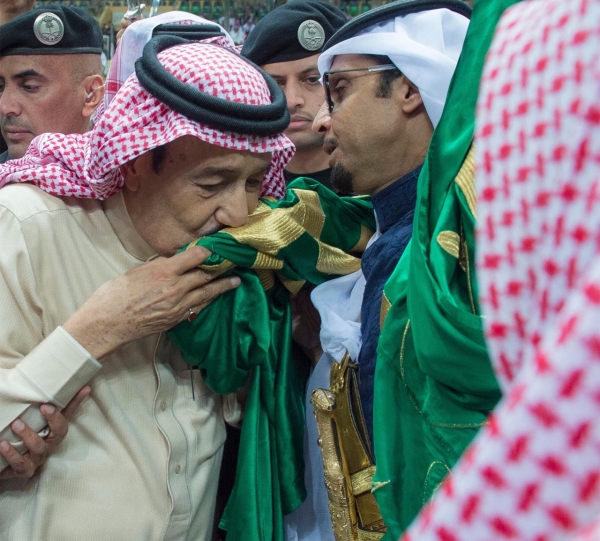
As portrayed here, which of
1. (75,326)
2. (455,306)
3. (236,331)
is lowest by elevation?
(236,331)

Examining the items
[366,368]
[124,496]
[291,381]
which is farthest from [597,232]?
[291,381]

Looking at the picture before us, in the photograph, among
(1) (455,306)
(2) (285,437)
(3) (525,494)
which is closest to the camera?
(3) (525,494)

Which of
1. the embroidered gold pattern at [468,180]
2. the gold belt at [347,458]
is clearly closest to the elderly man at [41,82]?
the gold belt at [347,458]

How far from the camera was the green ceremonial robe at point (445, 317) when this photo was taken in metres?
1.26

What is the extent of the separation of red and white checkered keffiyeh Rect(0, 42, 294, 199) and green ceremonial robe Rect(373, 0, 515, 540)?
2.24 feet

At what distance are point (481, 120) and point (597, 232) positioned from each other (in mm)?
242

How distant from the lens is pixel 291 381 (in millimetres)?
2211

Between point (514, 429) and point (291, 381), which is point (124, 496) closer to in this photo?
point (291, 381)

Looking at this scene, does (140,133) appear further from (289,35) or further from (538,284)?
(538,284)

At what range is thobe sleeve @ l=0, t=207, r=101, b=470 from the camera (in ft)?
5.79

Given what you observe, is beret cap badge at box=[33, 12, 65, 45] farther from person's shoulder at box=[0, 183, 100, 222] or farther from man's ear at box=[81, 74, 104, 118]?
person's shoulder at box=[0, 183, 100, 222]

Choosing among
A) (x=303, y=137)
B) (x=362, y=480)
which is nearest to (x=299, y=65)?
(x=303, y=137)

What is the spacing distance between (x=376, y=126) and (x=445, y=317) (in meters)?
0.90

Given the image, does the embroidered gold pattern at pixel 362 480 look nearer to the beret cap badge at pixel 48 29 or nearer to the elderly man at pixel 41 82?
the elderly man at pixel 41 82
